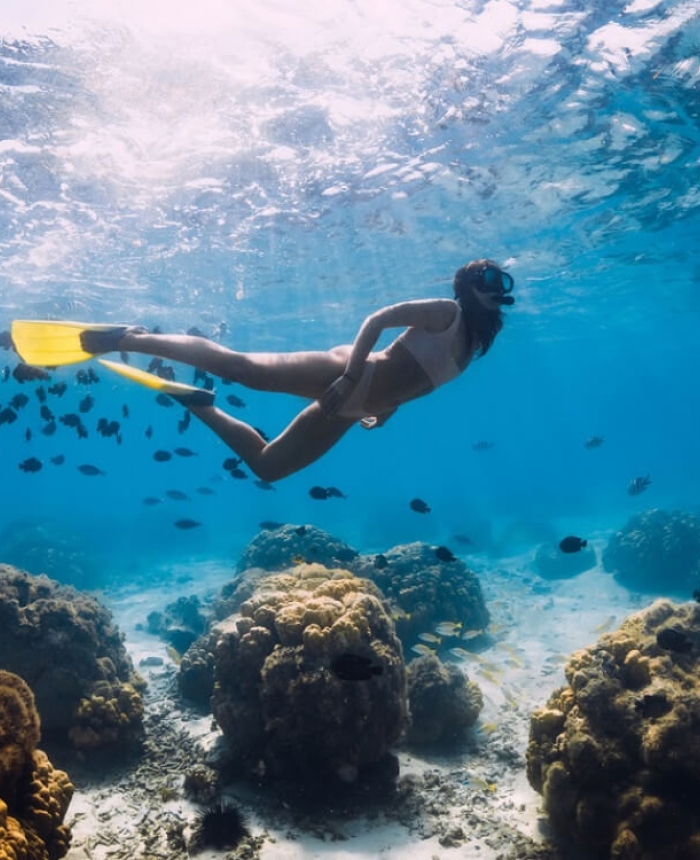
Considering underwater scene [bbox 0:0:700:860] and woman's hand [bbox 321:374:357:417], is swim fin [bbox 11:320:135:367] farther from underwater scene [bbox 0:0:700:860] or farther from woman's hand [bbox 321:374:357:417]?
woman's hand [bbox 321:374:357:417]

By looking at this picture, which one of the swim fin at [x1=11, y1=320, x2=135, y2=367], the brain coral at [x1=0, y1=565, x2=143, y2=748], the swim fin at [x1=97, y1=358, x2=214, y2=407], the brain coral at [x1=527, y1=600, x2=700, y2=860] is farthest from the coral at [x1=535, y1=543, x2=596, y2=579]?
the swim fin at [x1=11, y1=320, x2=135, y2=367]

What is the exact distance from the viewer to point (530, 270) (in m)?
27.0

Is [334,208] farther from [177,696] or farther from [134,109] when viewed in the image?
[177,696]

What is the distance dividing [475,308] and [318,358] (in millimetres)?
1649

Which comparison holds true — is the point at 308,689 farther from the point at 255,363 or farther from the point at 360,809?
the point at 255,363

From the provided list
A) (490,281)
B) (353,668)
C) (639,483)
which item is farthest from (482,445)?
(353,668)

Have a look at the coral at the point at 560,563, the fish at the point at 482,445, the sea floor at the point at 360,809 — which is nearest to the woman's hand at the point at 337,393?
the sea floor at the point at 360,809

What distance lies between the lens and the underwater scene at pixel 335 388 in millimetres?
5738

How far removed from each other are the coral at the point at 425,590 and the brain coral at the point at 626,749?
6349 mm

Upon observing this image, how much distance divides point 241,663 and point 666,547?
57.6ft

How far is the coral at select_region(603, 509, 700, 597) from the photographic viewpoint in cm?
1891

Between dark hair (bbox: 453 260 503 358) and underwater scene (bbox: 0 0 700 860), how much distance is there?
0.02m

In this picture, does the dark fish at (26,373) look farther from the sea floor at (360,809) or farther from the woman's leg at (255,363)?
the sea floor at (360,809)

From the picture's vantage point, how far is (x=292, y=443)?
593 centimetres
